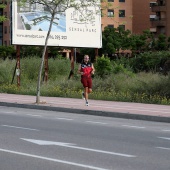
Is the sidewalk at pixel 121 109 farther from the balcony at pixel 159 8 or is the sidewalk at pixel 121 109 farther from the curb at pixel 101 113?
the balcony at pixel 159 8

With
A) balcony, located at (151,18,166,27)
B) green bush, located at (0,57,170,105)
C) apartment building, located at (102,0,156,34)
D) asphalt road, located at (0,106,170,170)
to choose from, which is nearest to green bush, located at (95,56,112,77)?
green bush, located at (0,57,170,105)

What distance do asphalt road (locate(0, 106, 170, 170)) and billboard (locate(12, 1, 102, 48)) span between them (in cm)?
1597

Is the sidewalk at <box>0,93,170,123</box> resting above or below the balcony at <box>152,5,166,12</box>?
below

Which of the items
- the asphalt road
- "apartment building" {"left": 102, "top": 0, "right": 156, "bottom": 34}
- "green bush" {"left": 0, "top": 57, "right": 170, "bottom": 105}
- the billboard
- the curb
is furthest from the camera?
"apartment building" {"left": 102, "top": 0, "right": 156, "bottom": 34}

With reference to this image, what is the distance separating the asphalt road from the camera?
10977 mm

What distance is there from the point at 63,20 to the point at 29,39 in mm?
2777

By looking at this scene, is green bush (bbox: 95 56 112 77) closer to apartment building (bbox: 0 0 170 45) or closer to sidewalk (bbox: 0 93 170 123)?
sidewalk (bbox: 0 93 170 123)

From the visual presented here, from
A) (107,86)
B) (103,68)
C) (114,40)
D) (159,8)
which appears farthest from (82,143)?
(159,8)

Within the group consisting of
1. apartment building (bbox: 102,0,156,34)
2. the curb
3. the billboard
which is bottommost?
the curb

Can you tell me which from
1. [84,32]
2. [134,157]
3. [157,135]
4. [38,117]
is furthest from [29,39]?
[134,157]

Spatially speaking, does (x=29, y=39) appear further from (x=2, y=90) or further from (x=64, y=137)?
(x=64, y=137)

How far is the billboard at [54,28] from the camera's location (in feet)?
122

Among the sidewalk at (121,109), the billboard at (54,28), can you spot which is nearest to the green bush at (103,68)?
the billboard at (54,28)

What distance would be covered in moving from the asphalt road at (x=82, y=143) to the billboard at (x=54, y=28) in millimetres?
15968
